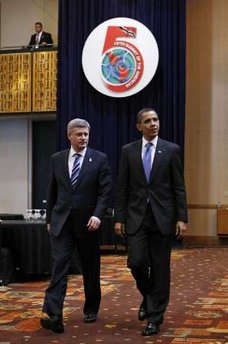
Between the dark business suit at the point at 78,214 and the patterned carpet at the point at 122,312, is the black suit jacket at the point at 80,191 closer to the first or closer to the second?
the dark business suit at the point at 78,214

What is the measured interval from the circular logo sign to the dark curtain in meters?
0.22

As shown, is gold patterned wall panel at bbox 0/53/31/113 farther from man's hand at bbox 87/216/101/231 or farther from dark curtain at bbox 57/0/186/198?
man's hand at bbox 87/216/101/231

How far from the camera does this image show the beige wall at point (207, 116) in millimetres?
12688

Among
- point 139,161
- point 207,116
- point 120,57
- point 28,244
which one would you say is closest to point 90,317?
point 139,161

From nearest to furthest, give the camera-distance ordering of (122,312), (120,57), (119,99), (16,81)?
(122,312)
(120,57)
(119,99)
(16,81)

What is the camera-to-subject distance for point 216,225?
496 inches

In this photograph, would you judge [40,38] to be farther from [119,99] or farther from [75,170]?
[75,170]

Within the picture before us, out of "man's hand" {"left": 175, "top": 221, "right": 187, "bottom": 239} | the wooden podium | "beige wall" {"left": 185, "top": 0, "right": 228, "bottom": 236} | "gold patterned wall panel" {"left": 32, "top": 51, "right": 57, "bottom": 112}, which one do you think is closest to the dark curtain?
"gold patterned wall panel" {"left": 32, "top": 51, "right": 57, "bottom": 112}

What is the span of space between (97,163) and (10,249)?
9.89ft

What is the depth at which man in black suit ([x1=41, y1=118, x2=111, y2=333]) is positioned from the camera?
450 centimetres

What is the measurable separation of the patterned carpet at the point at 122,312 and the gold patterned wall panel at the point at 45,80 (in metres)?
5.63

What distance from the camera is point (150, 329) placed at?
4.26 m

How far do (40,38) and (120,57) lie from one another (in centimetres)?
246

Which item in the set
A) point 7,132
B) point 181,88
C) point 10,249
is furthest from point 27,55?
point 10,249
